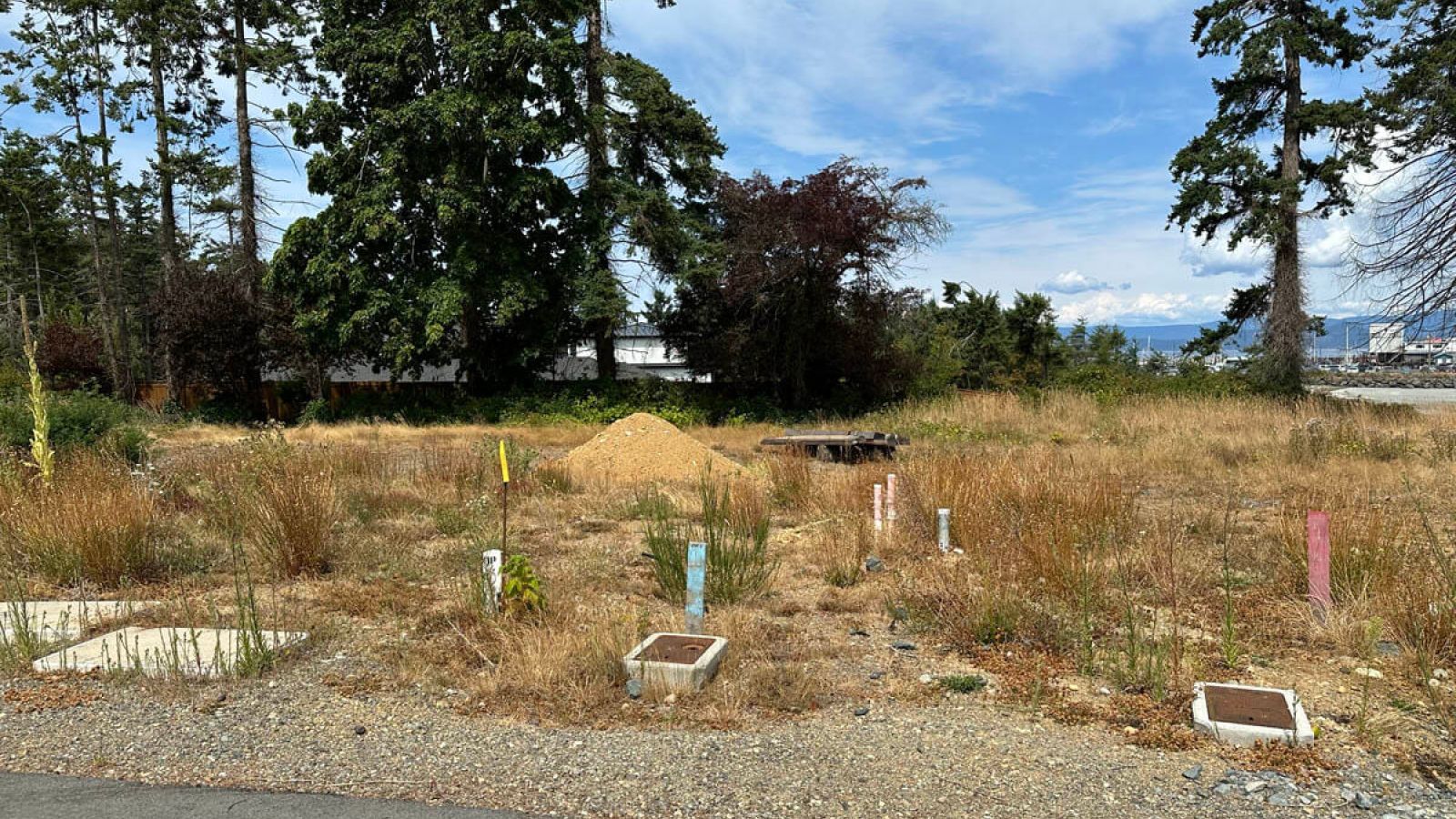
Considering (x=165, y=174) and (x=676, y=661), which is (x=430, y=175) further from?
(x=676, y=661)

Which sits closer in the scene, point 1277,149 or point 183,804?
point 183,804

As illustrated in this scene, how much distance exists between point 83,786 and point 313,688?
45.3 inches

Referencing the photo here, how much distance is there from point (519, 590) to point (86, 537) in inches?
150

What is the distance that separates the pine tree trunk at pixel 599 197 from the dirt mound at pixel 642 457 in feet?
35.9

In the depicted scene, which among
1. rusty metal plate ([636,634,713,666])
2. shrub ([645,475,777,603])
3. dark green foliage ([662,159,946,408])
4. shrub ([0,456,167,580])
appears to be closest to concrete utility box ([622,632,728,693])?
rusty metal plate ([636,634,713,666])

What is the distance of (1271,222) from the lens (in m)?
23.4

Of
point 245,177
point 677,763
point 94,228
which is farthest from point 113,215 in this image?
point 677,763

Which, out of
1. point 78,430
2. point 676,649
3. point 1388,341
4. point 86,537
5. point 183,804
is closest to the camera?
point 183,804

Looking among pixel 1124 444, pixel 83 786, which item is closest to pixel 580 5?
pixel 1124 444

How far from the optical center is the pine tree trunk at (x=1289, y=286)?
80.3ft

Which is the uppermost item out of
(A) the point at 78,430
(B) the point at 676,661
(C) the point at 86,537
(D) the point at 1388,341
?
(D) the point at 1388,341

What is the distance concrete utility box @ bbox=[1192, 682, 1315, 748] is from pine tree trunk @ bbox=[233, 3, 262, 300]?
31954 millimetres

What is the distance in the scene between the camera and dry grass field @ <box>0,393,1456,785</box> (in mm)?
4434

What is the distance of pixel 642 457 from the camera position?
13281mm
